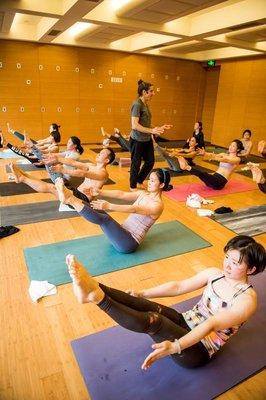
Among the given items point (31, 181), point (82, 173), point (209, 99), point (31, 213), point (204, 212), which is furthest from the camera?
point (209, 99)

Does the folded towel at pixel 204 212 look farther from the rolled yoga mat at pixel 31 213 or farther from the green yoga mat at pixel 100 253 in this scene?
the rolled yoga mat at pixel 31 213

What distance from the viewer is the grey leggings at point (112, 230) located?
2.15 metres

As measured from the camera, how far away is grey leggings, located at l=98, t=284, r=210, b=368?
1208 mm

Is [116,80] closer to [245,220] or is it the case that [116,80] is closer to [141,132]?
[141,132]

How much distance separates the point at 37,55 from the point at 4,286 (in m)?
6.53

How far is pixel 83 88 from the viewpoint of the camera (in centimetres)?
780

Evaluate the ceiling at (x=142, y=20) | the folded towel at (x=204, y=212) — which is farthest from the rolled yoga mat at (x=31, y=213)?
the ceiling at (x=142, y=20)

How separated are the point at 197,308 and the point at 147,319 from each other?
0.39 meters

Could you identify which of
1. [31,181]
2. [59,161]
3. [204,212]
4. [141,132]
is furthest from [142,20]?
[31,181]

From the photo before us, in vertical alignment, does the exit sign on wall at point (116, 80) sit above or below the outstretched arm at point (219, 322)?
above

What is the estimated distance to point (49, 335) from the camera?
1.76m

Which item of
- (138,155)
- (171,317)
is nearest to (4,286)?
(171,317)

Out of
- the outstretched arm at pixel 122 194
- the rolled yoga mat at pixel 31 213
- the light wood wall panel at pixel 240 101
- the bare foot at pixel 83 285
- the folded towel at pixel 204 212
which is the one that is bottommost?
the rolled yoga mat at pixel 31 213

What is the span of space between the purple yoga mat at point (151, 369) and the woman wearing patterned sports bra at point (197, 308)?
0.10m
